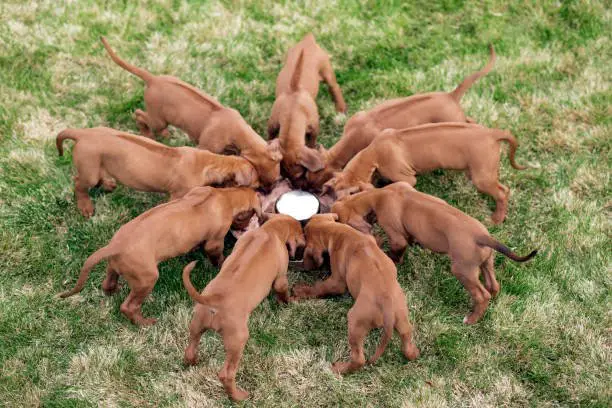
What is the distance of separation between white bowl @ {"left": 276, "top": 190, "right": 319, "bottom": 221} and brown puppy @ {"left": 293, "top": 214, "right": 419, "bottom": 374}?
0.47 meters

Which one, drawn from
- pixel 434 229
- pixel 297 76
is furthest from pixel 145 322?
pixel 297 76

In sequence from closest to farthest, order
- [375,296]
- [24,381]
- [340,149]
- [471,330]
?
1. [375,296]
2. [24,381]
3. [471,330]
4. [340,149]

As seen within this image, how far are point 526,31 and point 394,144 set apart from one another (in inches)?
141

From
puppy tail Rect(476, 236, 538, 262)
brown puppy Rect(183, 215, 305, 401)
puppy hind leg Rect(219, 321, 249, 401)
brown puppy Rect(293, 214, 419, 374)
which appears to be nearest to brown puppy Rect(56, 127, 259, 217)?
brown puppy Rect(183, 215, 305, 401)

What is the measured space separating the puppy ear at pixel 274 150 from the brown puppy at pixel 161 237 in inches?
20.7

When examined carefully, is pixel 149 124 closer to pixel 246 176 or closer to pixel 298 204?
pixel 246 176

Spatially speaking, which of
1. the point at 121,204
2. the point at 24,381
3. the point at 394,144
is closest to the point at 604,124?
the point at 394,144

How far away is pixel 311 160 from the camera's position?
6.35 metres

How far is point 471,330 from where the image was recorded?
5.76 meters

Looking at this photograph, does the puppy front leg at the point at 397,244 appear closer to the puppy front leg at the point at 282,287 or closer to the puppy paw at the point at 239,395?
the puppy front leg at the point at 282,287

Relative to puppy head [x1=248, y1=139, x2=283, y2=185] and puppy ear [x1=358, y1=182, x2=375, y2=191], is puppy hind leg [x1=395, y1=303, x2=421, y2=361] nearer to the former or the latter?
puppy ear [x1=358, y1=182, x2=375, y2=191]

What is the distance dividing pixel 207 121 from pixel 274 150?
74cm

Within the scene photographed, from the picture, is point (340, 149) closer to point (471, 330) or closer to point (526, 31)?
point (471, 330)

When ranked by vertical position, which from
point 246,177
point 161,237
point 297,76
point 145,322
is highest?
point 297,76
